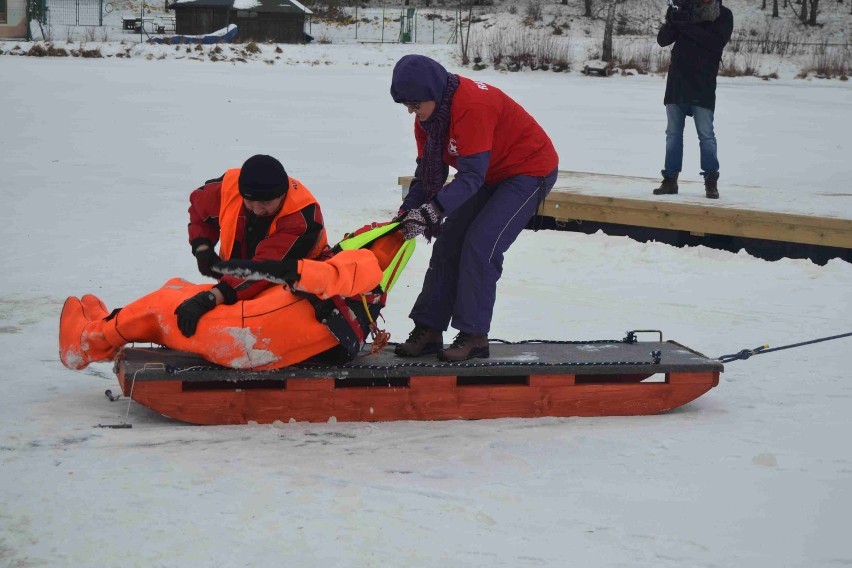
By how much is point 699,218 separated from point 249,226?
15.8 ft

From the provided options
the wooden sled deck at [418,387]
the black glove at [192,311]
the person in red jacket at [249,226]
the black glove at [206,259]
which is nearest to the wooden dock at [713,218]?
the wooden sled deck at [418,387]

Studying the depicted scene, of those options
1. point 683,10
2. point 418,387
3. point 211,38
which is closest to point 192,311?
point 418,387

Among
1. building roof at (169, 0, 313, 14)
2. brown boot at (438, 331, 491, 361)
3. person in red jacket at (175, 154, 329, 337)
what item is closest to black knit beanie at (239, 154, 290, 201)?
person in red jacket at (175, 154, 329, 337)

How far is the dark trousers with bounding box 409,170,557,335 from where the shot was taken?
195 inches

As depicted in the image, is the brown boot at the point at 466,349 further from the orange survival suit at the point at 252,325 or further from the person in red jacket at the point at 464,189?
the orange survival suit at the point at 252,325

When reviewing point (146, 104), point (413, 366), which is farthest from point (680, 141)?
point (146, 104)

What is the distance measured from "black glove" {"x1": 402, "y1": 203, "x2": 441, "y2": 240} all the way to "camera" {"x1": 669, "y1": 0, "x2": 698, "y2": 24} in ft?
17.1

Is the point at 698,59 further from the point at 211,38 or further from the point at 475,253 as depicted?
the point at 211,38

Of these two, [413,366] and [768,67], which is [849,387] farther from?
[768,67]

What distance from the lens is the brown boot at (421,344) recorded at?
16.6 ft

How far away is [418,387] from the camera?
4691mm

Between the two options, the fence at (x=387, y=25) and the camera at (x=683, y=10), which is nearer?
the camera at (x=683, y=10)

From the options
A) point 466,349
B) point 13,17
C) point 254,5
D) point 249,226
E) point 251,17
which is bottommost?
point 466,349

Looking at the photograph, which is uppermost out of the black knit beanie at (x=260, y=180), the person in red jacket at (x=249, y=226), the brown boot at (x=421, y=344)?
the black knit beanie at (x=260, y=180)
